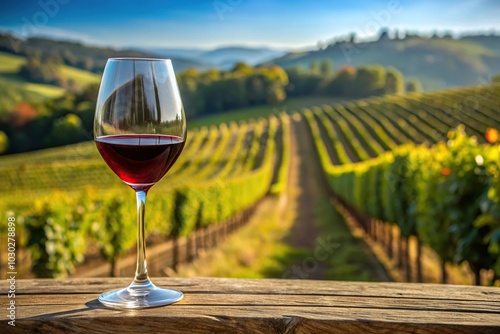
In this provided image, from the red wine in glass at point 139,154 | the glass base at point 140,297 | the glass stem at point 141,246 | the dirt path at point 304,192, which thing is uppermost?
the red wine in glass at point 139,154

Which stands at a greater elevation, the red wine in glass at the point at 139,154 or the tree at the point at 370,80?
the tree at the point at 370,80

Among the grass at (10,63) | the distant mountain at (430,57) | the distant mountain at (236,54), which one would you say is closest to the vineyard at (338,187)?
the grass at (10,63)

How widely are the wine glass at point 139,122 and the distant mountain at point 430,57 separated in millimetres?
90440

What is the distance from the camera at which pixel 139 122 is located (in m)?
1.65

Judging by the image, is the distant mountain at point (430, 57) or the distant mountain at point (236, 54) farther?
the distant mountain at point (430, 57)

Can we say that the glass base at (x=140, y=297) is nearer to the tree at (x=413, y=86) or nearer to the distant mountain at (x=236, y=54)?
the distant mountain at (x=236, y=54)

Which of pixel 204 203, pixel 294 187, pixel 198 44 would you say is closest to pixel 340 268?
pixel 204 203

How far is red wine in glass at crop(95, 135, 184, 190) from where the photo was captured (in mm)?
1674

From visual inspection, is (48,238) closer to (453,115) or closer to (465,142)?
(465,142)

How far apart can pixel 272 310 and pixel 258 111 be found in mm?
96614

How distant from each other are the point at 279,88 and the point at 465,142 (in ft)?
303

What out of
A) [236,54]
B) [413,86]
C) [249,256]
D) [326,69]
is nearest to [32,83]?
[236,54]

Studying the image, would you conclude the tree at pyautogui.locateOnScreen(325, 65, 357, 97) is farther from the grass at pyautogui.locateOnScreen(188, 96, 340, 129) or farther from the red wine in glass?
the red wine in glass

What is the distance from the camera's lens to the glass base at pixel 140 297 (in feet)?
5.28
